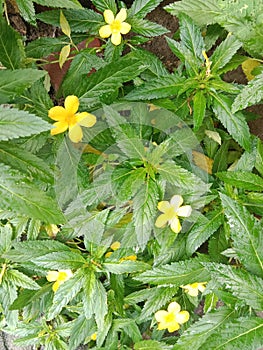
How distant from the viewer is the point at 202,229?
4.17ft

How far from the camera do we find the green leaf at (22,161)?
0.97 meters

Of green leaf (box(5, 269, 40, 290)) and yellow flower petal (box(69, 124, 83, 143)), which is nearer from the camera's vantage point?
yellow flower petal (box(69, 124, 83, 143))

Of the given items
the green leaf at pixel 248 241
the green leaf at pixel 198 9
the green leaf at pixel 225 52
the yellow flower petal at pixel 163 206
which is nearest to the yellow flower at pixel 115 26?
the green leaf at pixel 198 9

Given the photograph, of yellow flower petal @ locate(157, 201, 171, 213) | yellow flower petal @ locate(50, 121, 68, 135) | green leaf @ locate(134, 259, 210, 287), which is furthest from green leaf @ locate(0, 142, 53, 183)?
green leaf @ locate(134, 259, 210, 287)

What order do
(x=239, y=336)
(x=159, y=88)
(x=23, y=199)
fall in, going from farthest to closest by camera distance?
(x=159, y=88)
(x=239, y=336)
(x=23, y=199)

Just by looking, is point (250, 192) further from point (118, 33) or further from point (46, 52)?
point (46, 52)

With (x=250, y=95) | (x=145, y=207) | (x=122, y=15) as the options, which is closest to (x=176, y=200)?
(x=145, y=207)

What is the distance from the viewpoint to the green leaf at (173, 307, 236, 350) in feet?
3.90

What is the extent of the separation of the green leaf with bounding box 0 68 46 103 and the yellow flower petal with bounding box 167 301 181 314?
865 mm

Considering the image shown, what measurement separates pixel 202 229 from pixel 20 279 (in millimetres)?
617

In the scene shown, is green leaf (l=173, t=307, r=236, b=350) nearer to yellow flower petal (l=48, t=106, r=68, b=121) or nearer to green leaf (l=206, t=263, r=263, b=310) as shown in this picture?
green leaf (l=206, t=263, r=263, b=310)

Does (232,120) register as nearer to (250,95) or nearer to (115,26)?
(250,95)

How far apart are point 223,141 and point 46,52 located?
25.0 inches

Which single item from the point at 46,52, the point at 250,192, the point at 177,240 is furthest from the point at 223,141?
the point at 46,52
